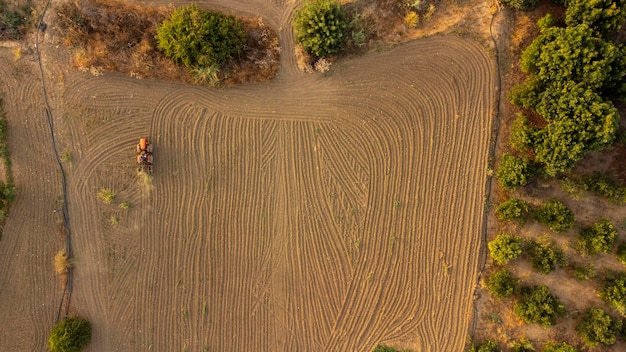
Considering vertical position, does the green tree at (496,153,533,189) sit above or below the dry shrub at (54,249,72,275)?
above

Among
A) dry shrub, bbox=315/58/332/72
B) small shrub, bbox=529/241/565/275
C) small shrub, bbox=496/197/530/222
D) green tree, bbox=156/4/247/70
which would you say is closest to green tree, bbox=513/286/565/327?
small shrub, bbox=529/241/565/275

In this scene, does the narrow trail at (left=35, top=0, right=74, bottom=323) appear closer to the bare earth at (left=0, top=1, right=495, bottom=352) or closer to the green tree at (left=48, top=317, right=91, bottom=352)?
the bare earth at (left=0, top=1, right=495, bottom=352)

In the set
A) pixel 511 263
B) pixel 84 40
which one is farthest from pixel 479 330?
pixel 84 40

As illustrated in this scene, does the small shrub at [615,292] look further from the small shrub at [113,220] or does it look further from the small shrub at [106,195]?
the small shrub at [106,195]

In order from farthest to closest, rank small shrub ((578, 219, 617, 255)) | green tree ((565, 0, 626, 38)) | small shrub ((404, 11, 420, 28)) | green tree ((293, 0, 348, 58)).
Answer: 1. small shrub ((404, 11, 420, 28))
2. small shrub ((578, 219, 617, 255))
3. green tree ((293, 0, 348, 58))
4. green tree ((565, 0, 626, 38))

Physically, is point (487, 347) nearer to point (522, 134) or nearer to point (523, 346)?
point (523, 346)

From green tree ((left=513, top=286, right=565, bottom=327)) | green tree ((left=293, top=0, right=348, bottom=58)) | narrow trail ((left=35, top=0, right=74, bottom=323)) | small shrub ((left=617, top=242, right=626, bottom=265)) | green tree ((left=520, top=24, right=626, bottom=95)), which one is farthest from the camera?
narrow trail ((left=35, top=0, right=74, bottom=323))

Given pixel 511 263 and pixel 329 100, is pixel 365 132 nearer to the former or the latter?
pixel 329 100

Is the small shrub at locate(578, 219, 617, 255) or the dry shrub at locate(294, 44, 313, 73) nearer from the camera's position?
the small shrub at locate(578, 219, 617, 255)
